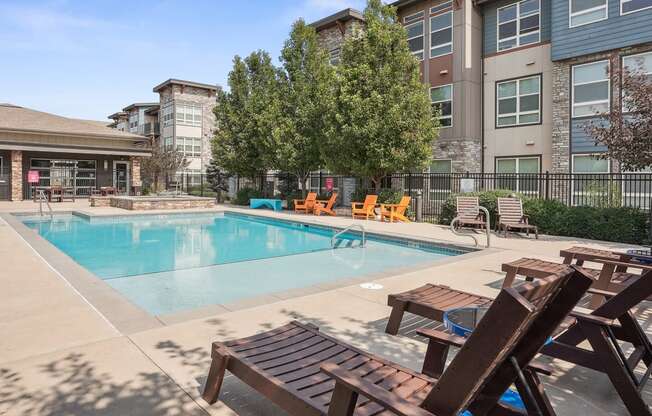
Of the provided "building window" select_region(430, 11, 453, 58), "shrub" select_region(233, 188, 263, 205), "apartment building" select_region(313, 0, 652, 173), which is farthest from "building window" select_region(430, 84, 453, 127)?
"shrub" select_region(233, 188, 263, 205)

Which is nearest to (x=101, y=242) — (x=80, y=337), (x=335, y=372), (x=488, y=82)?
(x=80, y=337)

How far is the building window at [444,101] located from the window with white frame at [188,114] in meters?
27.9

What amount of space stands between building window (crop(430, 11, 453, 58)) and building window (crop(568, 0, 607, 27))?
4.79 m

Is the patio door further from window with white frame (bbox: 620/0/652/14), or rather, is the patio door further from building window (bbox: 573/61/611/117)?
window with white frame (bbox: 620/0/652/14)

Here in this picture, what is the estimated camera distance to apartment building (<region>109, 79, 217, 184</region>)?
137 feet

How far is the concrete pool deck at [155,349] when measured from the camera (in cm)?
291

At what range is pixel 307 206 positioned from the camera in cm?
1880

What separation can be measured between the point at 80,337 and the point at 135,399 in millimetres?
1447

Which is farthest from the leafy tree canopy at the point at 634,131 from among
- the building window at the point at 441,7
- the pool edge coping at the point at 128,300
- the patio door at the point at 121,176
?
the patio door at the point at 121,176

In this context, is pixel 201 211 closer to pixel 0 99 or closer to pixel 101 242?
pixel 101 242

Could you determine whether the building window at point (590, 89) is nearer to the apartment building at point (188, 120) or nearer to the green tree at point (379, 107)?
the green tree at point (379, 107)

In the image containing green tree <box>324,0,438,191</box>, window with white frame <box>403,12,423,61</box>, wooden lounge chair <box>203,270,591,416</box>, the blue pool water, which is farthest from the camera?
window with white frame <box>403,12,423,61</box>

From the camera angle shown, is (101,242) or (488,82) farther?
(488,82)

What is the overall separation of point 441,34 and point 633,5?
7.29 meters
